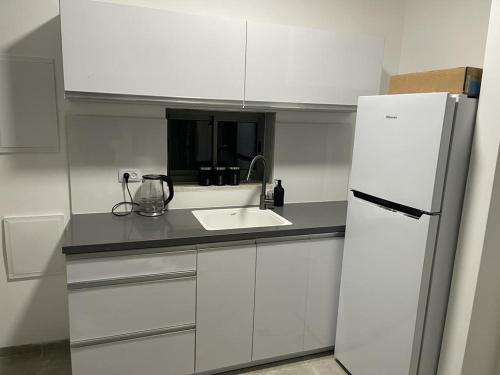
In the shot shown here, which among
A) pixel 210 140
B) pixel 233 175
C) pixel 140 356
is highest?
pixel 210 140

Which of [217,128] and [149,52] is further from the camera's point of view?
[217,128]

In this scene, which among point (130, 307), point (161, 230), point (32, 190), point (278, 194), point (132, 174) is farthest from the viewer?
point (278, 194)

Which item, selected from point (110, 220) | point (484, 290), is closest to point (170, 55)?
point (110, 220)

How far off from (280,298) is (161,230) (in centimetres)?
77

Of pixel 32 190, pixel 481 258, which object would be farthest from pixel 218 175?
pixel 481 258

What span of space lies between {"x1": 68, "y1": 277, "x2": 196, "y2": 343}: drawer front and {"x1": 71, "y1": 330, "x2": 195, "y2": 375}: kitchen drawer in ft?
0.22

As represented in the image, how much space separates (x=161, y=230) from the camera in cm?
192

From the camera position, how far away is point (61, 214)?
2162mm

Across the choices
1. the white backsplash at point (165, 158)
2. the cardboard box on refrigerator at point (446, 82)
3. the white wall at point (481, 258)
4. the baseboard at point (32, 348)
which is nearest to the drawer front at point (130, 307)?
the white backsplash at point (165, 158)

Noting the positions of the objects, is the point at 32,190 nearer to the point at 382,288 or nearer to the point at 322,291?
the point at 322,291

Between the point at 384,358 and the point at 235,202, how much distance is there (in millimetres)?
1245

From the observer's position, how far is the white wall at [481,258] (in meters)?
1.51

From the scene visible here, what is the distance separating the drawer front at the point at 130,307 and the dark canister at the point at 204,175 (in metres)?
0.74

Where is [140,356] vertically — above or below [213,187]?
below
